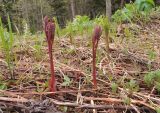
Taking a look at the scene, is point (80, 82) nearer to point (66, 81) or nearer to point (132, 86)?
point (66, 81)

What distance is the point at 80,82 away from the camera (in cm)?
178

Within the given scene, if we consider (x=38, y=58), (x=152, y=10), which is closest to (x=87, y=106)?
(x=38, y=58)

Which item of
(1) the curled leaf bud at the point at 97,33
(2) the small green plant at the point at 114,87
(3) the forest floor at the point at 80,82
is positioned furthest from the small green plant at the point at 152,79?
(1) the curled leaf bud at the point at 97,33

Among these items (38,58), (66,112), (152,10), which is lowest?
(66,112)

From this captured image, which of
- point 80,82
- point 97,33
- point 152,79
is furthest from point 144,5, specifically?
point 97,33

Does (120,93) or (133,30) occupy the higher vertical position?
(133,30)

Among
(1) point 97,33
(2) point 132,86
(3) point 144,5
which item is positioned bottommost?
(2) point 132,86

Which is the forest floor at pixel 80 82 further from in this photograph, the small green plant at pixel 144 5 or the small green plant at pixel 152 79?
the small green plant at pixel 144 5

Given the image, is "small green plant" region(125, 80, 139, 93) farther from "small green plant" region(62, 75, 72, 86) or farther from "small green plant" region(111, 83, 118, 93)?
"small green plant" region(62, 75, 72, 86)

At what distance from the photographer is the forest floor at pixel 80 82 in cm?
147

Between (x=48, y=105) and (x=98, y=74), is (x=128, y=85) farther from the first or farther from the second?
(x=48, y=105)

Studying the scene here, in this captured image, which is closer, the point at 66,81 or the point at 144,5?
the point at 66,81

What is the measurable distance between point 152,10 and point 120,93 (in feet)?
12.7

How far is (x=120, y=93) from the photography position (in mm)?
1625
